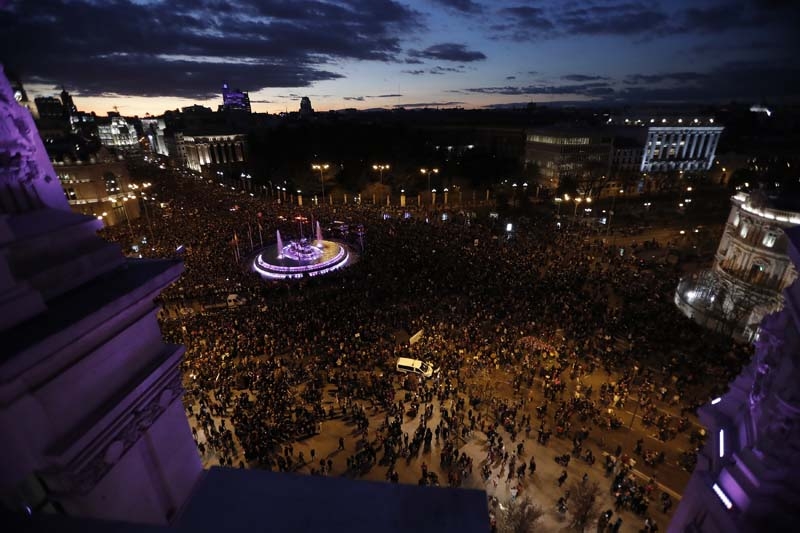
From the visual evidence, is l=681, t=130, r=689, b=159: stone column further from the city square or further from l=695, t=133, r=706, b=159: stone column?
the city square

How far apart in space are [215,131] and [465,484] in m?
105

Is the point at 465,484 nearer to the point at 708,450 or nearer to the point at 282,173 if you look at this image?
the point at 708,450

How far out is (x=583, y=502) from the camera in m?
11.2

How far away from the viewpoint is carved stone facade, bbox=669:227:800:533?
590 cm

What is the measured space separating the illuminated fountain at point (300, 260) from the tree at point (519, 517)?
65.8ft

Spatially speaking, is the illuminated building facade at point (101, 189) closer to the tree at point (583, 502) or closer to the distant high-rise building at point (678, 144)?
the tree at point (583, 502)

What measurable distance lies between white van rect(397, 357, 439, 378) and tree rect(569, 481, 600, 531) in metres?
6.64

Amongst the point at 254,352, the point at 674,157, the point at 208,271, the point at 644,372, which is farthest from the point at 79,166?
the point at 674,157

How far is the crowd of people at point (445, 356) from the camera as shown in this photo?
13.8 meters

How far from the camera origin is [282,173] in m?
64.0

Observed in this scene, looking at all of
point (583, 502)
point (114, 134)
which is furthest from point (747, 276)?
point (114, 134)

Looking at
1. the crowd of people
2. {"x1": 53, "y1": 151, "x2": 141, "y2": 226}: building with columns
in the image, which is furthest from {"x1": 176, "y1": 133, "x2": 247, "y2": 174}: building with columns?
the crowd of people

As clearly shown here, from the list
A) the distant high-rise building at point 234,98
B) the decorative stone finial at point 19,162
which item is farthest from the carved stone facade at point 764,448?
the distant high-rise building at point 234,98

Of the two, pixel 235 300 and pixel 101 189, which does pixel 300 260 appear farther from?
pixel 101 189
